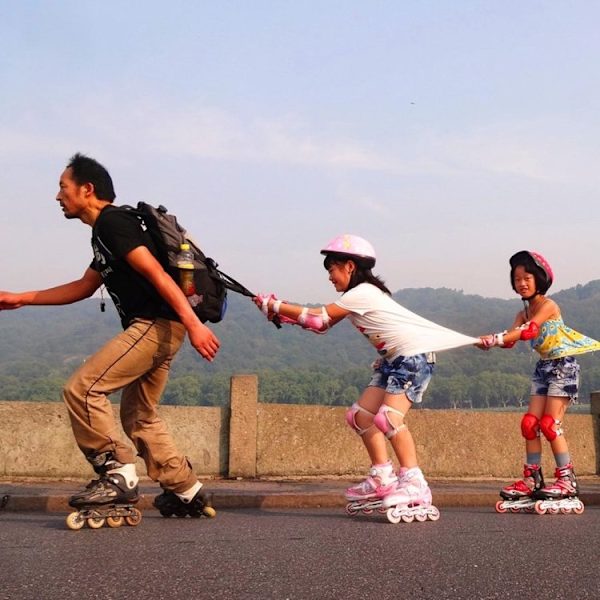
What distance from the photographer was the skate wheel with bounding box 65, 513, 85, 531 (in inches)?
195

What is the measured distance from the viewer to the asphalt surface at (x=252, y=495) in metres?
6.80

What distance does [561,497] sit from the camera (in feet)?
21.5

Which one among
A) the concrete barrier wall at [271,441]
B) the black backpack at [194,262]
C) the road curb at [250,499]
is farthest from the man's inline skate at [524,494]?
the concrete barrier wall at [271,441]

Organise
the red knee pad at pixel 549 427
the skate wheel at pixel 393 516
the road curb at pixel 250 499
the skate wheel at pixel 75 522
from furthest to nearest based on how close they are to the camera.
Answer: the road curb at pixel 250 499 → the red knee pad at pixel 549 427 → the skate wheel at pixel 393 516 → the skate wheel at pixel 75 522

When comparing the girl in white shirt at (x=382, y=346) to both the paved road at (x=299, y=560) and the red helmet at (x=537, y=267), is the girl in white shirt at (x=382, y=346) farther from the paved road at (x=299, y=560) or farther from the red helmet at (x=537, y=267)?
the red helmet at (x=537, y=267)

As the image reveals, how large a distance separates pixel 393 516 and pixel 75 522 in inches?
77.8

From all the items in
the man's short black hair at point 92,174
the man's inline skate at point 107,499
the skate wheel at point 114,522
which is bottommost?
the skate wheel at point 114,522

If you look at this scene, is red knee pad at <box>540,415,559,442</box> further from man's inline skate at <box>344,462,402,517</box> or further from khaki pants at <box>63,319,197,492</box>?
khaki pants at <box>63,319,197,492</box>

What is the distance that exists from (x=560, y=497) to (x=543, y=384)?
2.87ft

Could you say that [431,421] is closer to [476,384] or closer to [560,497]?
[560,497]

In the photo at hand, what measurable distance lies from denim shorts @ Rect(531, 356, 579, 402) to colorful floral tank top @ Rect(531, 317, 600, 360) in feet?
0.23

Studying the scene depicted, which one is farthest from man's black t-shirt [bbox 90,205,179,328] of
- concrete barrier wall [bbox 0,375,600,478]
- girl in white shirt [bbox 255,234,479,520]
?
concrete barrier wall [bbox 0,375,600,478]

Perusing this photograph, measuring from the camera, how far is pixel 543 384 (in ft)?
Result: 22.4

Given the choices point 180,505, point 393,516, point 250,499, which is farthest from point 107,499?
point 250,499
